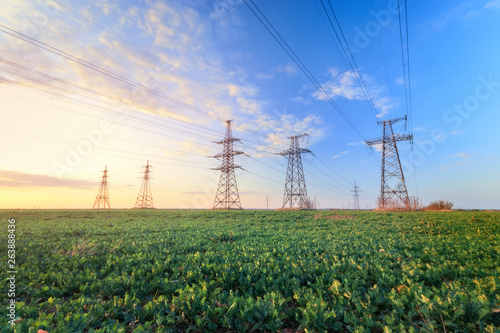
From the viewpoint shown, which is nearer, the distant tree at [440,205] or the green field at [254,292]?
the green field at [254,292]

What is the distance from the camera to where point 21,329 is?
2.88 meters

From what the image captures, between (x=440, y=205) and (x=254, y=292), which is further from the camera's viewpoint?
(x=440, y=205)

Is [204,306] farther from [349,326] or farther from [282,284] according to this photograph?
[349,326]

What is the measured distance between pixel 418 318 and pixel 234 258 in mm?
4283

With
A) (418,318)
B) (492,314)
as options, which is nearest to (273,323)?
(418,318)

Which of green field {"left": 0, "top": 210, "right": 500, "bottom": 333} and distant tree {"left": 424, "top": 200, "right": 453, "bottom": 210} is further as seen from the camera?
distant tree {"left": 424, "top": 200, "right": 453, "bottom": 210}

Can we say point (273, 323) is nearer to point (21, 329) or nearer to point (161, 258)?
point (21, 329)

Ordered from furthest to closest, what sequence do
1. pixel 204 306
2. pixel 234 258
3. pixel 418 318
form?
pixel 234 258, pixel 204 306, pixel 418 318

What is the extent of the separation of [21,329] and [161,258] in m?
3.72

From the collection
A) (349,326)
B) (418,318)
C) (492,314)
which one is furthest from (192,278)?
(492,314)

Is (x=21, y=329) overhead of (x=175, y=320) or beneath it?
overhead

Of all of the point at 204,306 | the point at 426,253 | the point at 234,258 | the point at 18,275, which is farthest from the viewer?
the point at 426,253

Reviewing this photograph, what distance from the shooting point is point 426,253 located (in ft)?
22.5

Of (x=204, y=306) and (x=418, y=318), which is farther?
(x=204, y=306)
